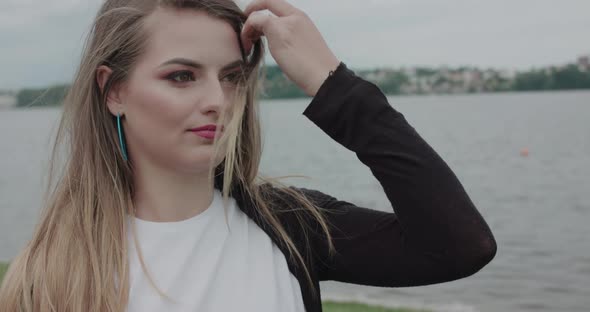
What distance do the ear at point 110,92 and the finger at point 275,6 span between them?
465mm

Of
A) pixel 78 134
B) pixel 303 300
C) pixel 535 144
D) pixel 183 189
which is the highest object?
pixel 78 134

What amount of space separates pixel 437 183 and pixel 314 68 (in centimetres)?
44

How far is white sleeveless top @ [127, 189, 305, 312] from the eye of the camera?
1942 mm

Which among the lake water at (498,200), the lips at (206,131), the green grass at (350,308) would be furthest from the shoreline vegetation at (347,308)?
the lips at (206,131)

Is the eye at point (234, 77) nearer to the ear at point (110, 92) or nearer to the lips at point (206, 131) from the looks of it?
the lips at point (206, 131)

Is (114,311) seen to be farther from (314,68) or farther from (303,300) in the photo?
(314,68)

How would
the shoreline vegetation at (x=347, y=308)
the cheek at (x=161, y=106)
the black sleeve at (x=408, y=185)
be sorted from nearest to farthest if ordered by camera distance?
the black sleeve at (x=408, y=185), the cheek at (x=161, y=106), the shoreline vegetation at (x=347, y=308)

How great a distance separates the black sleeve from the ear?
586 mm

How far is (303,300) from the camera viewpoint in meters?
2.01

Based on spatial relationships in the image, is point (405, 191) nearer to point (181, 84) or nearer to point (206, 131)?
point (206, 131)

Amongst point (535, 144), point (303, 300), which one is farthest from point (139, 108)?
point (535, 144)

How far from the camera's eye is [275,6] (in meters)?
1.96

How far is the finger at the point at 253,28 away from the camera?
6.41 feet

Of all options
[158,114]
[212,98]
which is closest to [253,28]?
[212,98]
